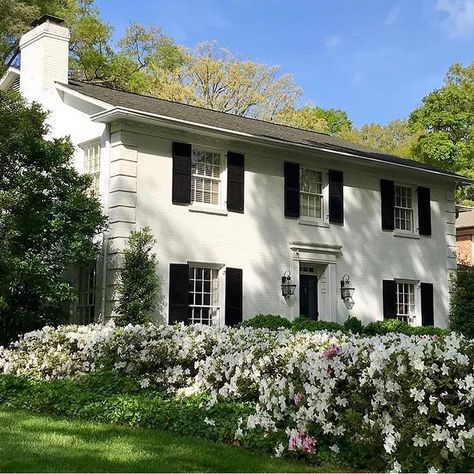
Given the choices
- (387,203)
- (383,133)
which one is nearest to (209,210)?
(387,203)

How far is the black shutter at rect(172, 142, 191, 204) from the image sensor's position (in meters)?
16.2

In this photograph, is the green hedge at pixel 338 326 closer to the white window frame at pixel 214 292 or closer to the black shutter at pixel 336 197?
the white window frame at pixel 214 292

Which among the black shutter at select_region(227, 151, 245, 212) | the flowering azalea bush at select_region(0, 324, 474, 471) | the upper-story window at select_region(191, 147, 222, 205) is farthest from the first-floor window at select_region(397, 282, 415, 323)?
the flowering azalea bush at select_region(0, 324, 474, 471)

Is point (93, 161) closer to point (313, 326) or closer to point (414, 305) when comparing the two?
point (313, 326)

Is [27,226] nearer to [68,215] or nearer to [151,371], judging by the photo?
[68,215]

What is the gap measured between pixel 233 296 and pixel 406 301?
6497 millimetres

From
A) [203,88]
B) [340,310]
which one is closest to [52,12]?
[203,88]

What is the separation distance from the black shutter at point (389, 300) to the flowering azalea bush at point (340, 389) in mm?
10461

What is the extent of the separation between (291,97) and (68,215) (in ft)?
92.9

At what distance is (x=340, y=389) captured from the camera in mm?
7371

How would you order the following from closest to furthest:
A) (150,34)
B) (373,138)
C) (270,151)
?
(270,151)
(150,34)
(373,138)

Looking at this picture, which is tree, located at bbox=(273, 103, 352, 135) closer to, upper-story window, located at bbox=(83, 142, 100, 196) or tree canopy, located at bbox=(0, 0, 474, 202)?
tree canopy, located at bbox=(0, 0, 474, 202)

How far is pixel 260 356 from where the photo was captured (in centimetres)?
885

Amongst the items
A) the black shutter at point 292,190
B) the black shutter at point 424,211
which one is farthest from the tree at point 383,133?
the black shutter at point 292,190
